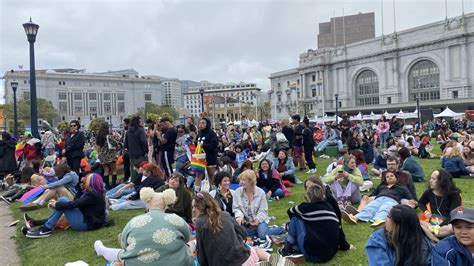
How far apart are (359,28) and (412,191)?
103 metres

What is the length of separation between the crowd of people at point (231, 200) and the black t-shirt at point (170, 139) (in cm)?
4

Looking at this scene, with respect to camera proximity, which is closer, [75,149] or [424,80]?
[75,149]

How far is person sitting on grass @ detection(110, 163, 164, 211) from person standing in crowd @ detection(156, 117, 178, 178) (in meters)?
0.97

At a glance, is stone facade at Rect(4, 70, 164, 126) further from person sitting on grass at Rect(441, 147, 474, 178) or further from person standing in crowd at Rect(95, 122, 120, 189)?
person sitting on grass at Rect(441, 147, 474, 178)

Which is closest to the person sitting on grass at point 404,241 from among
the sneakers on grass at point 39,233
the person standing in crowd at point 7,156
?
the sneakers on grass at point 39,233

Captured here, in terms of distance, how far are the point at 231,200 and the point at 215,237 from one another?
2248mm

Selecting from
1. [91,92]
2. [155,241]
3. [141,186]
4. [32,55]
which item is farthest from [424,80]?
[91,92]

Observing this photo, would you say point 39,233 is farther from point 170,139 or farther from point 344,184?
point 344,184

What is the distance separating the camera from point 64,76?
4203 inches

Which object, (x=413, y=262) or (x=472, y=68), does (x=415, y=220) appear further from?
(x=472, y=68)

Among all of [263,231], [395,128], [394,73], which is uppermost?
[394,73]

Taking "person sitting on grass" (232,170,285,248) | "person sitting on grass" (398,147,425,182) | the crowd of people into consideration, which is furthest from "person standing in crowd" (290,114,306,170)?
"person sitting on grass" (232,170,285,248)

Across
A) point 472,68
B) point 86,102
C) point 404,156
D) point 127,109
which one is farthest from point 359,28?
point 404,156

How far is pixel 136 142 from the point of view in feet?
32.4
